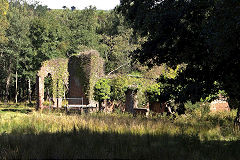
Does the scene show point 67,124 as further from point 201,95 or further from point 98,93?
point 98,93

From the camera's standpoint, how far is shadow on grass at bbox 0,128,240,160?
21.9 ft

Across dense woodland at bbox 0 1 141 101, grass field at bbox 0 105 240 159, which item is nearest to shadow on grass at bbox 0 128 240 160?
grass field at bbox 0 105 240 159

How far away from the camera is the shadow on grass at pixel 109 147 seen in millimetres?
6664

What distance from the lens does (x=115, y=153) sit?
6.94 meters

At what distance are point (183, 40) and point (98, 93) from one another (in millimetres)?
12662

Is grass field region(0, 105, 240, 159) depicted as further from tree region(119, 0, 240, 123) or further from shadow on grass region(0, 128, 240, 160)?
tree region(119, 0, 240, 123)

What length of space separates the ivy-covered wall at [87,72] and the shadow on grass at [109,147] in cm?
1453

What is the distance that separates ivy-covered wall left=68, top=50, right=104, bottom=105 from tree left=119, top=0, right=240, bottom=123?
580 inches

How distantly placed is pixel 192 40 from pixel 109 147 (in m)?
3.82

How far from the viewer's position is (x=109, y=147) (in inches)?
290

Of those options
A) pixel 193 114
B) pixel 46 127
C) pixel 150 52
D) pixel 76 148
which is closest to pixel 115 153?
pixel 76 148

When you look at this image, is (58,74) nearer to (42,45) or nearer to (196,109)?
(42,45)

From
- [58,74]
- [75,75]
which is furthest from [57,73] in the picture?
[75,75]

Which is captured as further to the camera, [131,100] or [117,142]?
[131,100]
